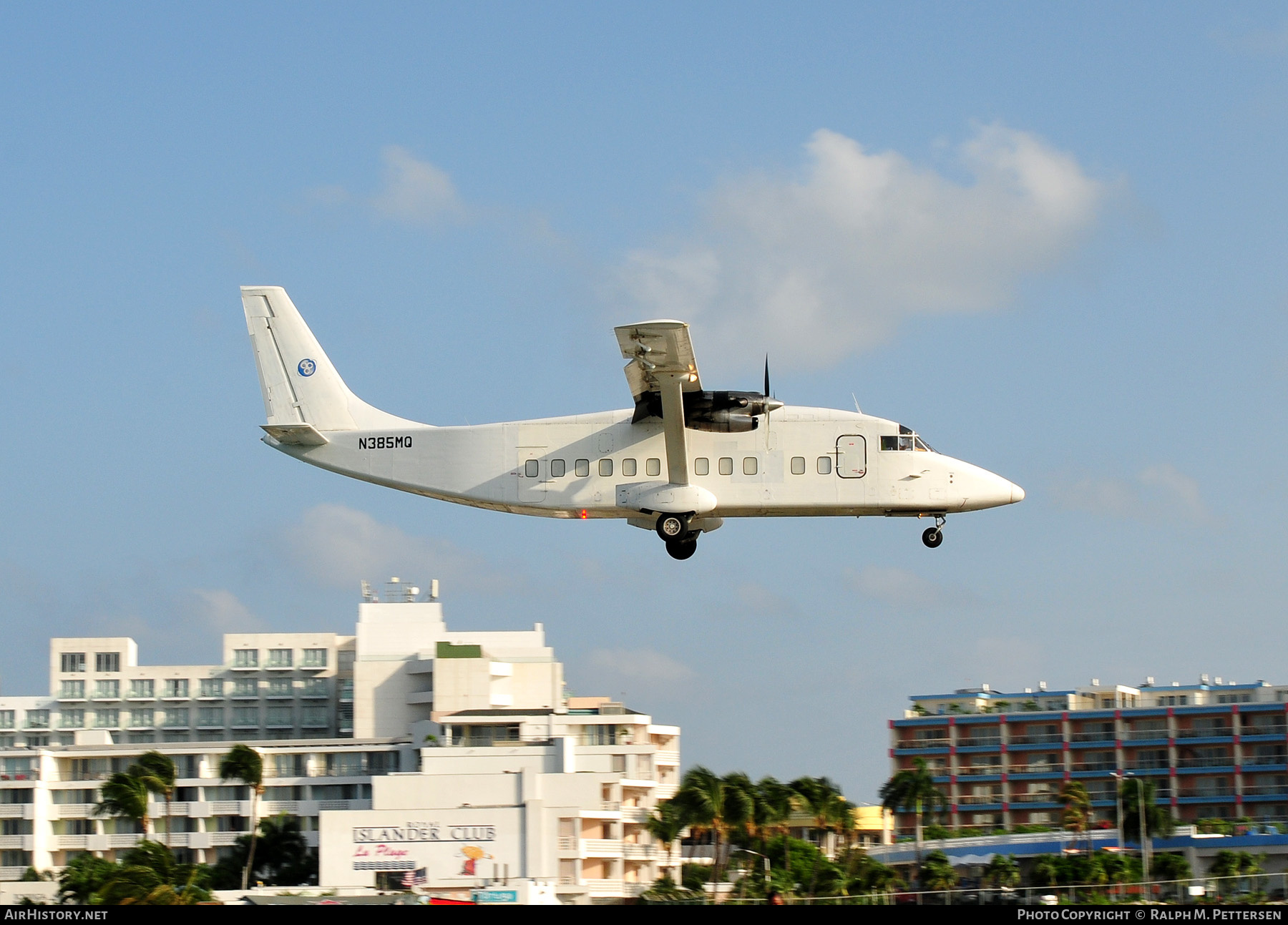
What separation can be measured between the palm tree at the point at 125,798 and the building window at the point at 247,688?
39142mm

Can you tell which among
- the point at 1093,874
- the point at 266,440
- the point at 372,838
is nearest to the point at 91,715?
the point at 372,838

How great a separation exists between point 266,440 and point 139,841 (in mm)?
34718

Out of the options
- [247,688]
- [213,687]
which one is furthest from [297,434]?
[213,687]

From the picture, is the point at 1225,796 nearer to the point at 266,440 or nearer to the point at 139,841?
the point at 139,841

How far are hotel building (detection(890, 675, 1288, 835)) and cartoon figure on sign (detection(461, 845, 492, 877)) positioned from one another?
3133 cm

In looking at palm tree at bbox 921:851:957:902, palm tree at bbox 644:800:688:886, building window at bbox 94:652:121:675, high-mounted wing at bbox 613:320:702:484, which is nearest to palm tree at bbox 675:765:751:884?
palm tree at bbox 644:800:688:886

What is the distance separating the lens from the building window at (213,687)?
95.8 meters

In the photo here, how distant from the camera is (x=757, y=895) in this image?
46656 millimetres

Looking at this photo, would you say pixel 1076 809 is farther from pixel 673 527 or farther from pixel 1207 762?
pixel 673 527

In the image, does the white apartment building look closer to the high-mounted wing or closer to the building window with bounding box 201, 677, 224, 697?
the building window with bounding box 201, 677, 224, 697

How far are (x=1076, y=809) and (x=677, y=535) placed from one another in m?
50.1

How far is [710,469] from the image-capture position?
2648 cm

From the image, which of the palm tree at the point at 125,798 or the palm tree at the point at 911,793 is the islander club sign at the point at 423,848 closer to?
the palm tree at the point at 125,798

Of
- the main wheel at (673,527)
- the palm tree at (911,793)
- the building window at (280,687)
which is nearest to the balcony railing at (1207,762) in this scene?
the palm tree at (911,793)
